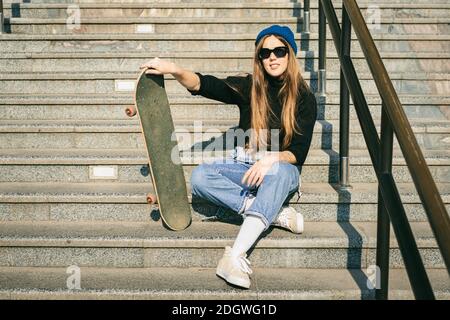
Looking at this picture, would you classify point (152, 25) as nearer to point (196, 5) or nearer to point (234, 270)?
point (196, 5)

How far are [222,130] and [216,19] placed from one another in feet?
5.72

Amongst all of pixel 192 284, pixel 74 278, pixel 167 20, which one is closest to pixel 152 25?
pixel 167 20

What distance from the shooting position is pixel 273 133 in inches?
103

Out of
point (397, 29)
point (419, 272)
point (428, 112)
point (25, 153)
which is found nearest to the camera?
point (419, 272)

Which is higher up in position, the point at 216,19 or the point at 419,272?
the point at 216,19

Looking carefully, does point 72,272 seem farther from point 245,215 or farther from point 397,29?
point 397,29

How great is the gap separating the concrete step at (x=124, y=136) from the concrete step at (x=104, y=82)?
56 cm

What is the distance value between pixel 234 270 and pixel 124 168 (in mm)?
1120

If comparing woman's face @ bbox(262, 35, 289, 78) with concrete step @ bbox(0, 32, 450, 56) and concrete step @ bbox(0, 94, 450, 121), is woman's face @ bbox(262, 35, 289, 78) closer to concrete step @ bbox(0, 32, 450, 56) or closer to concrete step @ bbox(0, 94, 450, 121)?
concrete step @ bbox(0, 94, 450, 121)

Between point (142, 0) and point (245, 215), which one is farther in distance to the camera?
point (142, 0)

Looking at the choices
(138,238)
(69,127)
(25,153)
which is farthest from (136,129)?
(138,238)

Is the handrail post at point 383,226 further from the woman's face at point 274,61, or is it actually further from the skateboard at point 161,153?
the skateboard at point 161,153

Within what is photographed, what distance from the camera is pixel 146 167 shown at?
296cm

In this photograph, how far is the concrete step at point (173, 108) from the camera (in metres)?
3.43
